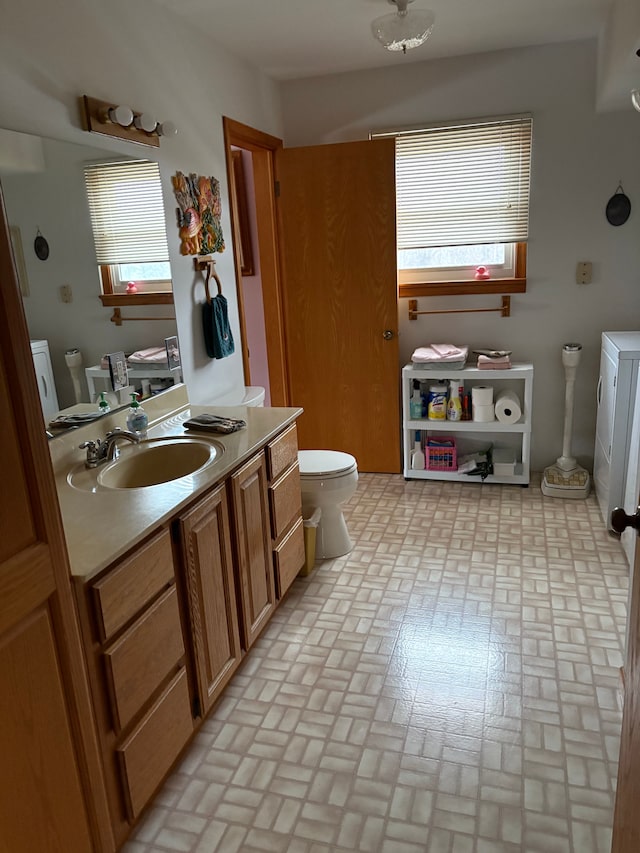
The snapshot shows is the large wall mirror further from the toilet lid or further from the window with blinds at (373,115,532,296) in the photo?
the window with blinds at (373,115,532,296)

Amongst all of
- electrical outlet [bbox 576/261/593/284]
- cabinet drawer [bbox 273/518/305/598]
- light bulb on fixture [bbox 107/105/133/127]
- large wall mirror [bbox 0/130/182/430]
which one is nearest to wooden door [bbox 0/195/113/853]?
large wall mirror [bbox 0/130/182/430]

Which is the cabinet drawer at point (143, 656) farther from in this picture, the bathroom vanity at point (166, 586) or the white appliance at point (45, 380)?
the white appliance at point (45, 380)

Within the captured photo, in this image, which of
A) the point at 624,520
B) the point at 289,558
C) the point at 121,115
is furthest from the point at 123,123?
the point at 624,520

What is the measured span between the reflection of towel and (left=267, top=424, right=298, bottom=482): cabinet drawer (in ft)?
2.04

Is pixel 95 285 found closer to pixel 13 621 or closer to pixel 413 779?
pixel 13 621

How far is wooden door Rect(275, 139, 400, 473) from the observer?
3627 mm

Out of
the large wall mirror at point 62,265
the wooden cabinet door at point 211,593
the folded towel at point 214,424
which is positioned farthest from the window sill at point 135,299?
the wooden cabinet door at point 211,593

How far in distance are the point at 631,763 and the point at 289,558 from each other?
1623mm

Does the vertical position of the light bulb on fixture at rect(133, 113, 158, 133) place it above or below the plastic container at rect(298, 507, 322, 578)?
above

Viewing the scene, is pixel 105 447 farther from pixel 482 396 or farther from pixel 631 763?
pixel 482 396

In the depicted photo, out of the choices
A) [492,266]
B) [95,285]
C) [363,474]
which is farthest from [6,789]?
[492,266]

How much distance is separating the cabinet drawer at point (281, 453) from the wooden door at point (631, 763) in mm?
1361

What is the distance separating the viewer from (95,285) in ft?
7.29

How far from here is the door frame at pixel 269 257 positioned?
3.45m
